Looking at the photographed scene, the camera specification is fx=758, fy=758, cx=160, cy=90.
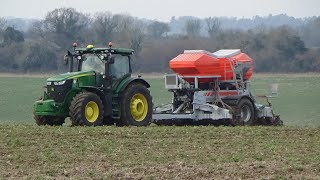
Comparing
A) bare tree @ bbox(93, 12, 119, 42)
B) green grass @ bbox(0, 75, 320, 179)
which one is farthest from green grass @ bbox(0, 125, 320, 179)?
bare tree @ bbox(93, 12, 119, 42)

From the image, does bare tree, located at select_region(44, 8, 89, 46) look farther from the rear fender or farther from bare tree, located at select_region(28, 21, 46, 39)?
the rear fender

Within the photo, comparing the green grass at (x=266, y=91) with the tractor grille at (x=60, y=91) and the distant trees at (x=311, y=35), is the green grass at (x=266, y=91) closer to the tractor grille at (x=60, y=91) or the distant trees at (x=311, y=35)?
the tractor grille at (x=60, y=91)

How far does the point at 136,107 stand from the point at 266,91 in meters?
18.0

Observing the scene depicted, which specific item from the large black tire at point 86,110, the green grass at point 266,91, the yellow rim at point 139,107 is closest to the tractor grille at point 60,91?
the large black tire at point 86,110

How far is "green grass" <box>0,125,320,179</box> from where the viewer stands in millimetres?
10430

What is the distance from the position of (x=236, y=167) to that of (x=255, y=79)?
108ft

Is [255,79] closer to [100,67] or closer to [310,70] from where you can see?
[310,70]

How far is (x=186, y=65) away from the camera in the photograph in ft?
65.8

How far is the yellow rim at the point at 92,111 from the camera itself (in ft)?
54.7

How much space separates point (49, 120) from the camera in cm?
1742

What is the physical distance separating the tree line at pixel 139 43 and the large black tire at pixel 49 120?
2164 cm

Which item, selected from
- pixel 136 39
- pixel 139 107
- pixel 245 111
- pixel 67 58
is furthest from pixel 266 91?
pixel 67 58

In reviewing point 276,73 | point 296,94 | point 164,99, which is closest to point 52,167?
point 164,99

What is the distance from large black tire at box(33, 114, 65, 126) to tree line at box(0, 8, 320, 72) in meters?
21.6
